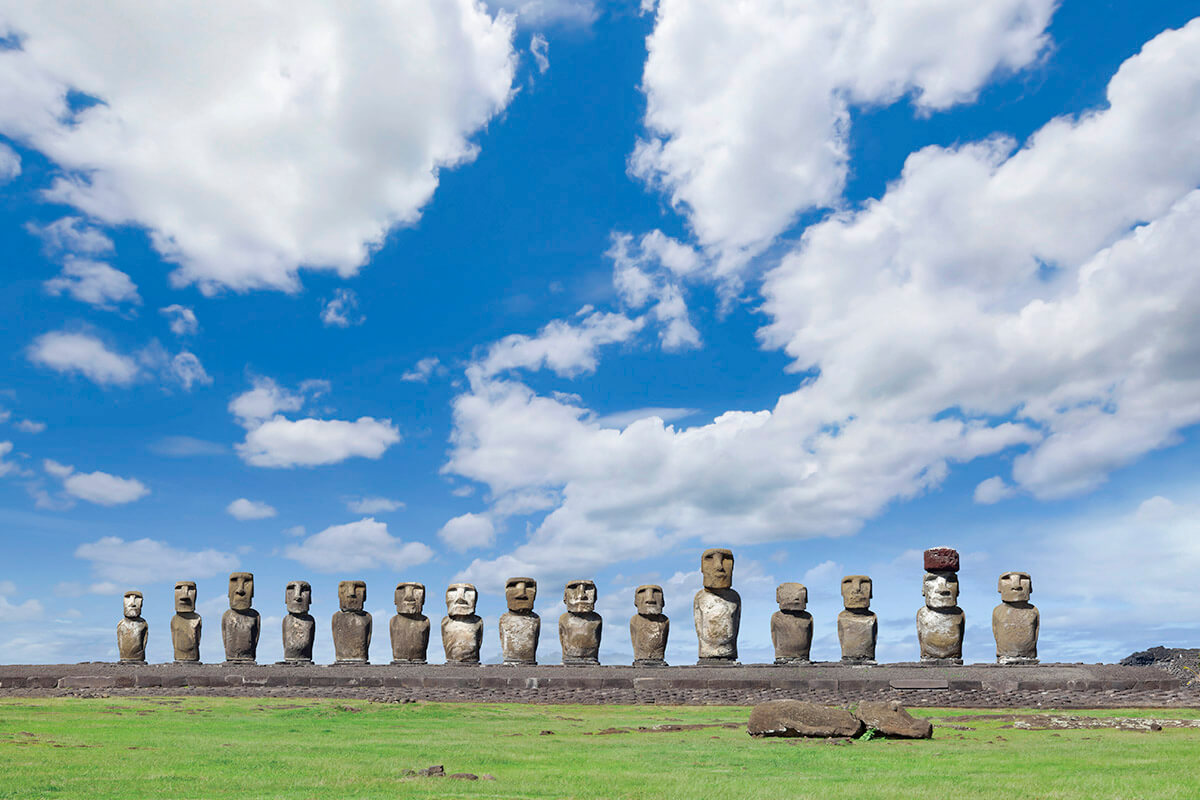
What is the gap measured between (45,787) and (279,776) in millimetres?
1705

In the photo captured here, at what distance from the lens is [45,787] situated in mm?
7414

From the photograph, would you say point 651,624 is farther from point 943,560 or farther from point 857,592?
point 943,560

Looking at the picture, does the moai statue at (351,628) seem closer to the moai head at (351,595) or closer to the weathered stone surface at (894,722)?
the moai head at (351,595)

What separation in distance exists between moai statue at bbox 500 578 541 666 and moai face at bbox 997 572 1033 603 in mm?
10686

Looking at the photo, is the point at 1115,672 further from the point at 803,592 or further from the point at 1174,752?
the point at 1174,752

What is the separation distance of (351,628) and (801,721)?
50.2 feet

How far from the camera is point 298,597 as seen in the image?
2491 cm

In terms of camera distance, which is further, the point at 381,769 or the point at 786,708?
the point at 786,708

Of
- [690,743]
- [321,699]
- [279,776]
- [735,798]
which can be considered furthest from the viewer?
[321,699]

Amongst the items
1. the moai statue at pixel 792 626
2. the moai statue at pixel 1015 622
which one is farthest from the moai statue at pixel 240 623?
the moai statue at pixel 1015 622

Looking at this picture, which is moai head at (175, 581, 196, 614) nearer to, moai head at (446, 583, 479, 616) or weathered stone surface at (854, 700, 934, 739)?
moai head at (446, 583, 479, 616)

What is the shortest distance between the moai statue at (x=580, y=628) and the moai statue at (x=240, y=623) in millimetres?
8271

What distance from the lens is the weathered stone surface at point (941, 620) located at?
21.6m

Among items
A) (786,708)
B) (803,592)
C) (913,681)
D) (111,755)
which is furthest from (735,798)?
(803,592)
